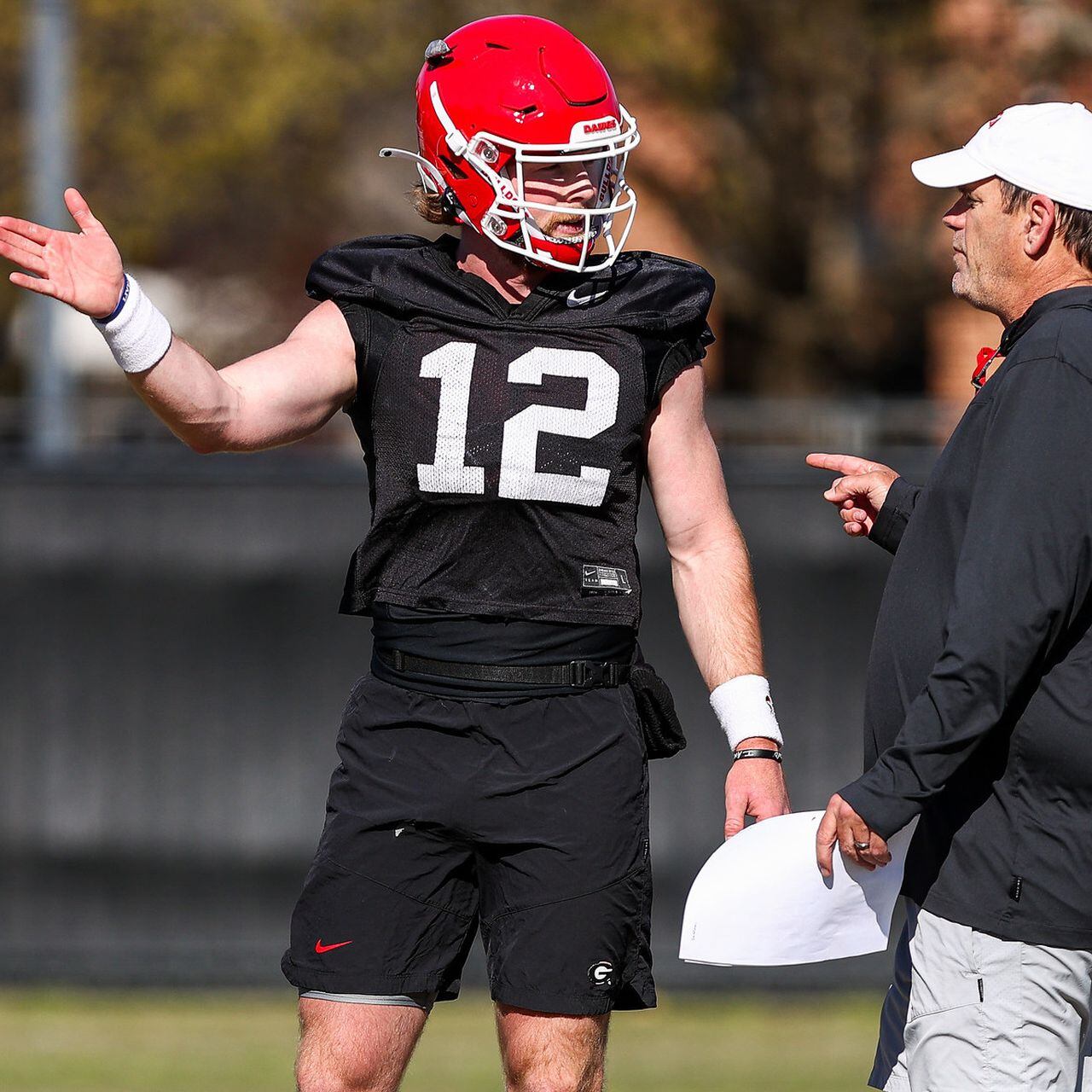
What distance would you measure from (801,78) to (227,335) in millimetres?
7035

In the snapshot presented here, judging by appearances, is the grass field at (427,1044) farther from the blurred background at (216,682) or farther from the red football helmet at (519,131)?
the red football helmet at (519,131)

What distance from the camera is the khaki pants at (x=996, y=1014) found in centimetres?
292

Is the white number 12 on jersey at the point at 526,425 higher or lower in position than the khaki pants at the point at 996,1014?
higher

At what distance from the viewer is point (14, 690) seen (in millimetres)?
6715

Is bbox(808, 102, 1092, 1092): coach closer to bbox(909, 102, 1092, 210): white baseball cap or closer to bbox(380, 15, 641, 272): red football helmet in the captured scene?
bbox(909, 102, 1092, 210): white baseball cap

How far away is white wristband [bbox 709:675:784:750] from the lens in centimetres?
337

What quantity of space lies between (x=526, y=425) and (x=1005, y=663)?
95cm

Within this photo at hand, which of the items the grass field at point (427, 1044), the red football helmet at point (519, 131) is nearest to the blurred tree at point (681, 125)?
the grass field at point (427, 1044)

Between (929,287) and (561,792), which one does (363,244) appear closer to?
(561,792)

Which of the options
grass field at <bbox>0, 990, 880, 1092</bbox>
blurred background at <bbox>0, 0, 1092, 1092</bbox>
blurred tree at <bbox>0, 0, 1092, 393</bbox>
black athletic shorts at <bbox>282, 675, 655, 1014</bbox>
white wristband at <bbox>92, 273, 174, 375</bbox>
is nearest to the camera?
white wristband at <bbox>92, 273, 174, 375</bbox>

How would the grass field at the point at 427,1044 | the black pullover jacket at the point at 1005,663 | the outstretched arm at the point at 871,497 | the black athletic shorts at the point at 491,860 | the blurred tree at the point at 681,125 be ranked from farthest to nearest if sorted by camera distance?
the blurred tree at the point at 681,125, the grass field at the point at 427,1044, the outstretched arm at the point at 871,497, the black athletic shorts at the point at 491,860, the black pullover jacket at the point at 1005,663

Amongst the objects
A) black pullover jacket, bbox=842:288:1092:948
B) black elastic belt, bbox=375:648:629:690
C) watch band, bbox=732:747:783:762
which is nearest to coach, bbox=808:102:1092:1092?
black pullover jacket, bbox=842:288:1092:948

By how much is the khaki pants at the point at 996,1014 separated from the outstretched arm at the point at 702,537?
0.57 metres

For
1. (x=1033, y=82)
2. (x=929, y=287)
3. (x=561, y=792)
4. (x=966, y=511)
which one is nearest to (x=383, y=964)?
(x=561, y=792)
